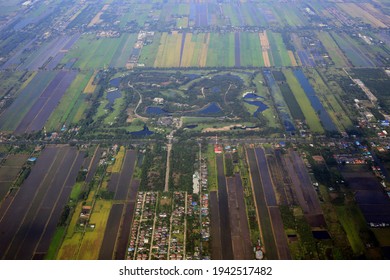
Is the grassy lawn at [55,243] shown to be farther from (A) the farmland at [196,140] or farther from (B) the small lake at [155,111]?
(B) the small lake at [155,111]

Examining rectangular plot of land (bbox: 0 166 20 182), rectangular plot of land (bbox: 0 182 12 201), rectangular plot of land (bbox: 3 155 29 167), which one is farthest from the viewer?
rectangular plot of land (bbox: 3 155 29 167)

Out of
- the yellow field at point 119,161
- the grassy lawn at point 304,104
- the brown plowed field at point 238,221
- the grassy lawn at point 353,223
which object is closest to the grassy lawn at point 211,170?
the brown plowed field at point 238,221

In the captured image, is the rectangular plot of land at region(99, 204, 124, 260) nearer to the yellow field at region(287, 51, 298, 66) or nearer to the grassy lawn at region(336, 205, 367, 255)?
the grassy lawn at region(336, 205, 367, 255)

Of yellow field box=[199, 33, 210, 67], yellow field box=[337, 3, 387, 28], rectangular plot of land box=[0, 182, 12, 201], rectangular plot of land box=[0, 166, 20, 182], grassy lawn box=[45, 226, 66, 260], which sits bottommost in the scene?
grassy lawn box=[45, 226, 66, 260]

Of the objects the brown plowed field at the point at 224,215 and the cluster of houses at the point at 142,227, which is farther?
the brown plowed field at the point at 224,215

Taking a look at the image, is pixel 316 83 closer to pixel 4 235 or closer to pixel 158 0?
pixel 4 235

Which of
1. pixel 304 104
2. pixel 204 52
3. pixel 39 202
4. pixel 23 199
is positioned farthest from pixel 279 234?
pixel 204 52

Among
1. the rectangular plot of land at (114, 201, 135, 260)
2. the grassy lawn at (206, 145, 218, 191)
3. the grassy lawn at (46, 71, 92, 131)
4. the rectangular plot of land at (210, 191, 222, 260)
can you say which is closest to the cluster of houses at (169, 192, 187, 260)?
the rectangular plot of land at (210, 191, 222, 260)

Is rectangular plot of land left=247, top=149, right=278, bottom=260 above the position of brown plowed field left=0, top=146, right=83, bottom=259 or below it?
above
